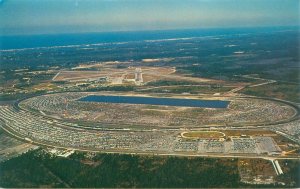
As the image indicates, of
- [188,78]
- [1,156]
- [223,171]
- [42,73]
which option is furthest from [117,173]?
[42,73]

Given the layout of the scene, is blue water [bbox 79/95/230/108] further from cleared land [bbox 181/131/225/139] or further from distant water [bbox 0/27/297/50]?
distant water [bbox 0/27/297/50]

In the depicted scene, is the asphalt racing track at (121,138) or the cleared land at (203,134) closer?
the asphalt racing track at (121,138)

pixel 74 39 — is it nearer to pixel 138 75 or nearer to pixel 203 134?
pixel 138 75

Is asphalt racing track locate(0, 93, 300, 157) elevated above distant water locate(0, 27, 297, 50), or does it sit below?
above

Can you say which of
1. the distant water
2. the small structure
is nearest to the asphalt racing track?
the small structure

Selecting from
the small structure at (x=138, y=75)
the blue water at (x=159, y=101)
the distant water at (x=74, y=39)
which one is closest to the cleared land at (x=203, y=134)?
the blue water at (x=159, y=101)

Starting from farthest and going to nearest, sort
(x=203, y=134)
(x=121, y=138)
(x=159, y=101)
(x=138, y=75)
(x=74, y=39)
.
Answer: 1. (x=74, y=39)
2. (x=138, y=75)
3. (x=159, y=101)
4. (x=203, y=134)
5. (x=121, y=138)

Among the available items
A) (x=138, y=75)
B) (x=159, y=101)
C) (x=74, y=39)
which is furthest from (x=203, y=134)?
(x=74, y=39)

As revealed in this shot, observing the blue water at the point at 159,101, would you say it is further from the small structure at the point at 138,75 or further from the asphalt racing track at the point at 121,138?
the small structure at the point at 138,75

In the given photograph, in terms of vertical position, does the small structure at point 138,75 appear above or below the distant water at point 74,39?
above

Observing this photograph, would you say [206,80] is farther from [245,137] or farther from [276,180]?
[276,180]
